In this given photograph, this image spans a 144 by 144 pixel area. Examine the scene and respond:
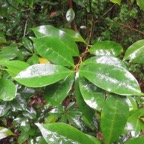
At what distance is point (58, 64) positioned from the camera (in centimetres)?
49

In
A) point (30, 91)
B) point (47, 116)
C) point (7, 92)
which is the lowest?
point (47, 116)

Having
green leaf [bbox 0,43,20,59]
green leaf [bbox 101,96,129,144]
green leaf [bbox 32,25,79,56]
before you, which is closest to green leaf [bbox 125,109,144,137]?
green leaf [bbox 101,96,129,144]

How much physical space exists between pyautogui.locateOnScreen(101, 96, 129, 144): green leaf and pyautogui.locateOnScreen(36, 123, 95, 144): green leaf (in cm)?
5

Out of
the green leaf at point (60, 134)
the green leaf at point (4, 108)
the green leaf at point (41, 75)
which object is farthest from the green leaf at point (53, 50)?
the green leaf at point (4, 108)

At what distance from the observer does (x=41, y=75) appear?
444 millimetres

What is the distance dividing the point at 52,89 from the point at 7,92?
10 cm

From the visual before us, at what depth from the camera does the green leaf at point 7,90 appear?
1.57ft

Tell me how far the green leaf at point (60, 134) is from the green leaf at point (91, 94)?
2.6 inches

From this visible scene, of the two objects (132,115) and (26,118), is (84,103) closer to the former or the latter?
(132,115)

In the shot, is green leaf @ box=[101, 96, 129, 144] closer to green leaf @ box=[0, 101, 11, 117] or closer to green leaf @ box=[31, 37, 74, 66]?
green leaf @ box=[31, 37, 74, 66]

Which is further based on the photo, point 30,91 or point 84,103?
point 30,91

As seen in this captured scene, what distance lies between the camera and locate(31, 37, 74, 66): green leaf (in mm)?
496

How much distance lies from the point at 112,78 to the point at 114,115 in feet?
0.24

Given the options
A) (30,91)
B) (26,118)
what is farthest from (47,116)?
(30,91)
